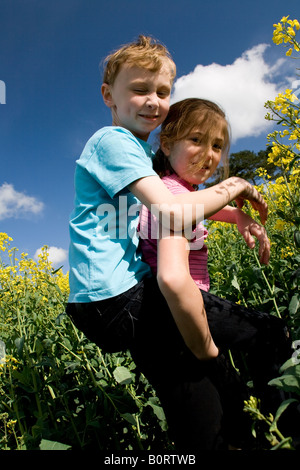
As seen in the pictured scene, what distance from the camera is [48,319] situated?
254cm

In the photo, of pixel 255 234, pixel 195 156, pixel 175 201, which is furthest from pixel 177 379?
pixel 195 156

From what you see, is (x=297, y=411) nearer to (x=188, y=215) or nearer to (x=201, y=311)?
(x=201, y=311)

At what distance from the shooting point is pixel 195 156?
1.57 metres

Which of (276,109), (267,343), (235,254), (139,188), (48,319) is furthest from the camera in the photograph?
(235,254)

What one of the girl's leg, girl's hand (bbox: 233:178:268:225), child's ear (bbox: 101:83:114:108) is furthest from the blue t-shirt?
girl's hand (bbox: 233:178:268:225)

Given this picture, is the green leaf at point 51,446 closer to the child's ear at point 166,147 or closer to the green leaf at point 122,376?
the green leaf at point 122,376

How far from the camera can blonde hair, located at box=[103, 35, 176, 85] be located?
1.45m

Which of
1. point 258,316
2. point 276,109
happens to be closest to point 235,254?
point 276,109

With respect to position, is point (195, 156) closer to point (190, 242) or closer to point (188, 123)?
point (188, 123)

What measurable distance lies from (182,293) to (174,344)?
10.5 inches

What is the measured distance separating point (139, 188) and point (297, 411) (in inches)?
39.5

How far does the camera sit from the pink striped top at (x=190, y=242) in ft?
4.52

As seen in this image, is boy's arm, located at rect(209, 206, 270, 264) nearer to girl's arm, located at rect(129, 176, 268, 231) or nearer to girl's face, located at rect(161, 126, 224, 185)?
girl's face, located at rect(161, 126, 224, 185)

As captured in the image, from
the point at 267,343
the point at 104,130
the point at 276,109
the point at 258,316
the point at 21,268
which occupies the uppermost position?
the point at 276,109
